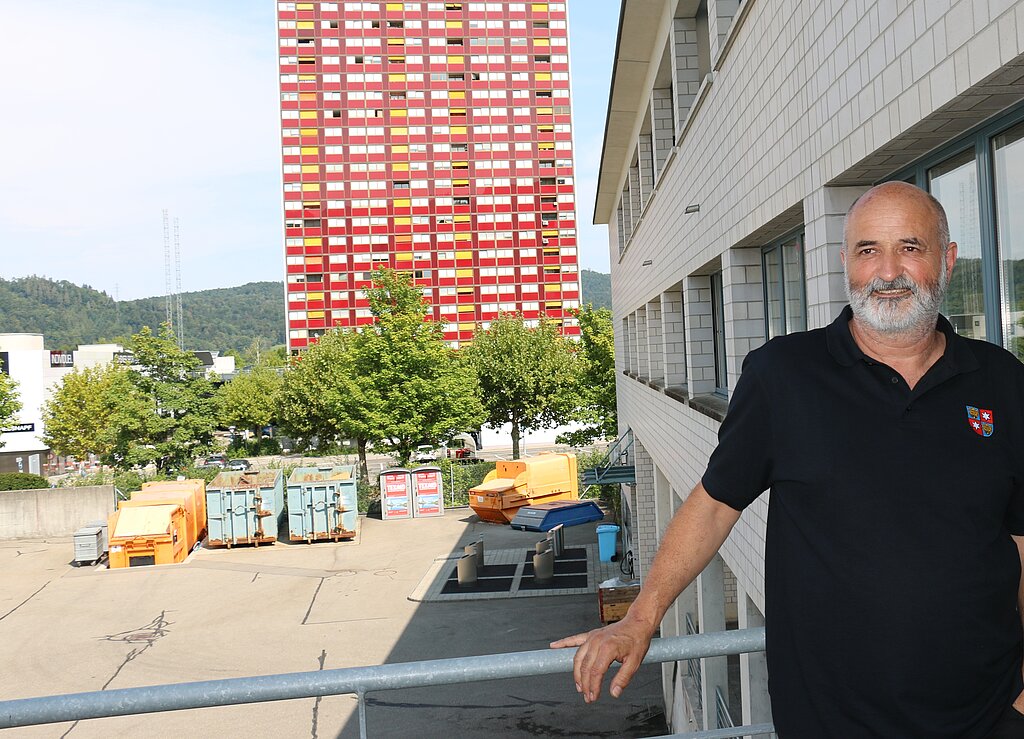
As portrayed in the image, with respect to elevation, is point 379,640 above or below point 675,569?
below

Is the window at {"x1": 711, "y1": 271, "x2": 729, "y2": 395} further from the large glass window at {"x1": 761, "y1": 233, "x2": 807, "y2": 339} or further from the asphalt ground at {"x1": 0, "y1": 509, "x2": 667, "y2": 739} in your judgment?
the asphalt ground at {"x1": 0, "y1": 509, "x2": 667, "y2": 739}

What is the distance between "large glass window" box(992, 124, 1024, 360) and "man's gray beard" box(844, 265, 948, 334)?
5.67 ft

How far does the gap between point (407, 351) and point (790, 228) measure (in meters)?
34.0

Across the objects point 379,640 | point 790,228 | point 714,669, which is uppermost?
point 790,228

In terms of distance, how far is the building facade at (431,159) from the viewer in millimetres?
97125

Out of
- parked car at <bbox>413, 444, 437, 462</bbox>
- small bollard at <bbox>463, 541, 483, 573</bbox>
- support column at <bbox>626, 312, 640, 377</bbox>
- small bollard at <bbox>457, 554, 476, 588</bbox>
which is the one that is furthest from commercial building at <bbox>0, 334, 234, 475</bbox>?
support column at <bbox>626, 312, 640, 377</bbox>

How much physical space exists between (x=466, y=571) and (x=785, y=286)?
17.2m

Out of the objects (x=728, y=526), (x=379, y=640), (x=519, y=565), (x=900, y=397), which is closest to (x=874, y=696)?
(x=728, y=526)

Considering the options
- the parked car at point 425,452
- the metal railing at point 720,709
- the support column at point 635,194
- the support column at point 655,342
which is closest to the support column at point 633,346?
the support column at point 635,194

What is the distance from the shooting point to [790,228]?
6930 millimetres

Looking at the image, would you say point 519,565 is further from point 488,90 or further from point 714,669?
point 488,90

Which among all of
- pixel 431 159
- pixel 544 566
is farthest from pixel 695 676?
pixel 431 159

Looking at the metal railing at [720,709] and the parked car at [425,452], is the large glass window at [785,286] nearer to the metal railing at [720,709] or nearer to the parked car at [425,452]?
the metal railing at [720,709]

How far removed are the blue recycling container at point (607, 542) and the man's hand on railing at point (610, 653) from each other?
77.3 ft
